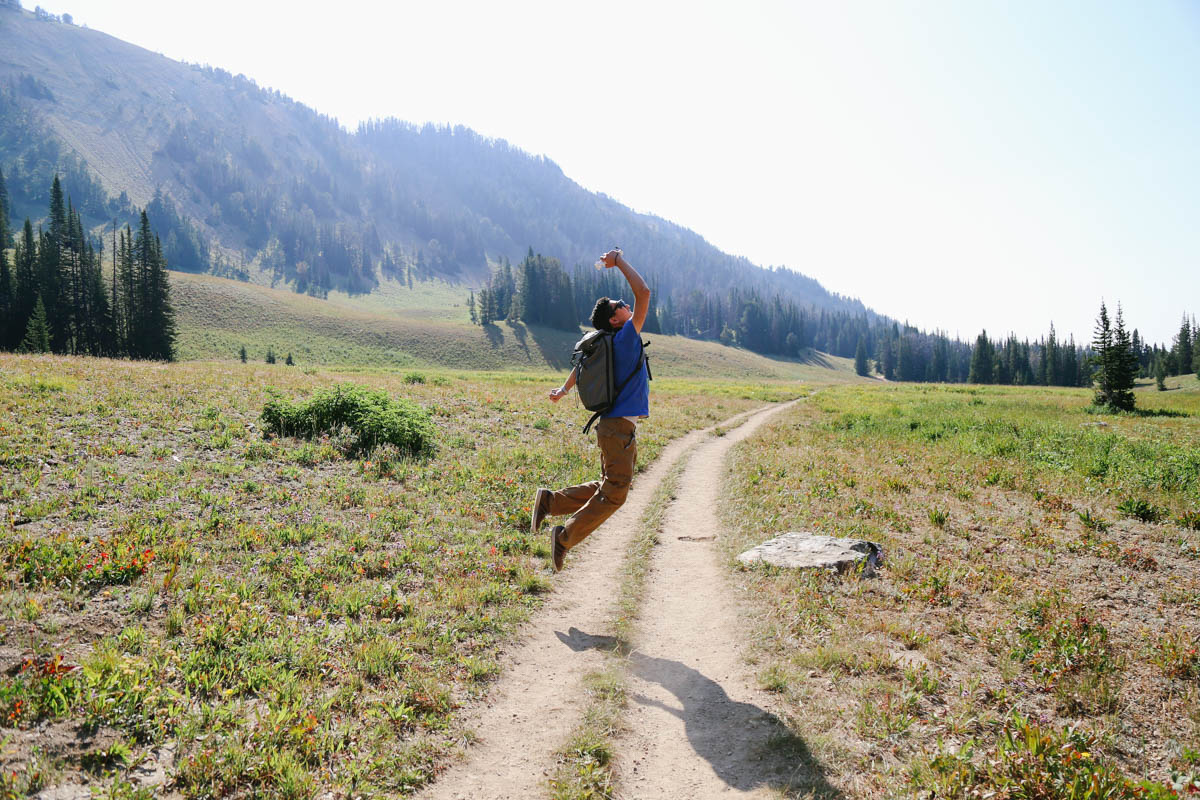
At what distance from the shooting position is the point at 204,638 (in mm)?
5762

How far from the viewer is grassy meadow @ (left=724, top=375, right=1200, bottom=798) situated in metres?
4.45

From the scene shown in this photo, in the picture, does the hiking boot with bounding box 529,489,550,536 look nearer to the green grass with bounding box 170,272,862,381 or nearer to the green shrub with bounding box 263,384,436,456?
the green shrub with bounding box 263,384,436,456

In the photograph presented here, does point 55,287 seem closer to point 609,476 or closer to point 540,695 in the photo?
point 609,476

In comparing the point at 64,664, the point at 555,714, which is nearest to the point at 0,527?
the point at 64,664

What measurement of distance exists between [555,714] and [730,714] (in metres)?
1.63

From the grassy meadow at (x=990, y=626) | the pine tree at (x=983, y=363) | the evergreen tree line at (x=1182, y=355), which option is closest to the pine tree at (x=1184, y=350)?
the evergreen tree line at (x=1182, y=355)

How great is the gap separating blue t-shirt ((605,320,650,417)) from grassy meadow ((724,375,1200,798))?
10.3ft

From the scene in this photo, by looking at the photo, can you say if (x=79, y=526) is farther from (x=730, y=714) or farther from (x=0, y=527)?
(x=730, y=714)

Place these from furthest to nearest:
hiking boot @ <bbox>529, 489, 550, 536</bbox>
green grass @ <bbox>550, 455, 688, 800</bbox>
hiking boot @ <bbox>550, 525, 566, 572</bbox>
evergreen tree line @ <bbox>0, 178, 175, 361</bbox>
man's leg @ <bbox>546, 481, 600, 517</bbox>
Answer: evergreen tree line @ <bbox>0, 178, 175, 361</bbox>, hiking boot @ <bbox>529, 489, 550, 536</bbox>, man's leg @ <bbox>546, 481, 600, 517</bbox>, hiking boot @ <bbox>550, 525, 566, 572</bbox>, green grass @ <bbox>550, 455, 688, 800</bbox>

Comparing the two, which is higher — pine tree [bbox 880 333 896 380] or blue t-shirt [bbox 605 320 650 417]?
pine tree [bbox 880 333 896 380]

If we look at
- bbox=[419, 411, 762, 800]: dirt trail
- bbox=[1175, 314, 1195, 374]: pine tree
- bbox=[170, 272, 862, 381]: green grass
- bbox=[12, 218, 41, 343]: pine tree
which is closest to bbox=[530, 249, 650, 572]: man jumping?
bbox=[419, 411, 762, 800]: dirt trail

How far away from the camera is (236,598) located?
658cm

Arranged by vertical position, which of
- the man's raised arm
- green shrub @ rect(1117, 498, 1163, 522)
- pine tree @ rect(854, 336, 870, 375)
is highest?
pine tree @ rect(854, 336, 870, 375)

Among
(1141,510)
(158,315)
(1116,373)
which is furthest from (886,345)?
(1141,510)
